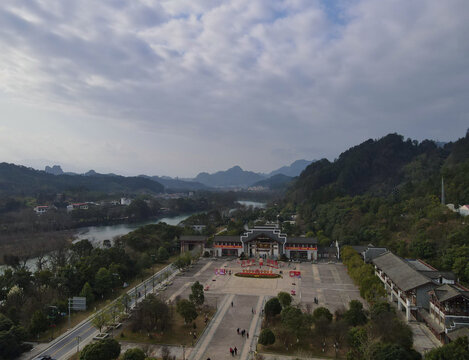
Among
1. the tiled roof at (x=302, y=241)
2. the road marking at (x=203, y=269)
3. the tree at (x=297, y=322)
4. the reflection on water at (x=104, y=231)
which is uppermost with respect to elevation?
the tiled roof at (x=302, y=241)

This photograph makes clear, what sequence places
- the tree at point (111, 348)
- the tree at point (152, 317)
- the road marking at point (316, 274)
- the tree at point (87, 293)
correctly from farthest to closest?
the road marking at point (316, 274) → the tree at point (87, 293) → the tree at point (152, 317) → the tree at point (111, 348)

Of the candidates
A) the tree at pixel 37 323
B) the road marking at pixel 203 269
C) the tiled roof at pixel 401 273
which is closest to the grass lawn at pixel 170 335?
the tree at pixel 37 323

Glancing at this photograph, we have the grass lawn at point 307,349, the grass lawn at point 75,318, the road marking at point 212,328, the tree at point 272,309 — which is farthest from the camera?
the tree at point 272,309

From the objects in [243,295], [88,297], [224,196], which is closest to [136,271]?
[88,297]

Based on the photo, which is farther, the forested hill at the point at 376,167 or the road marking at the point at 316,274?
the forested hill at the point at 376,167

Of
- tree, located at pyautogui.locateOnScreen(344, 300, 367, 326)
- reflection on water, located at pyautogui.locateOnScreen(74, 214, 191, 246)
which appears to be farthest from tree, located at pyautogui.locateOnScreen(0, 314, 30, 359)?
reflection on water, located at pyautogui.locateOnScreen(74, 214, 191, 246)

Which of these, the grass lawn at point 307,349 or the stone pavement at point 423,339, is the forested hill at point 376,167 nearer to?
the stone pavement at point 423,339
